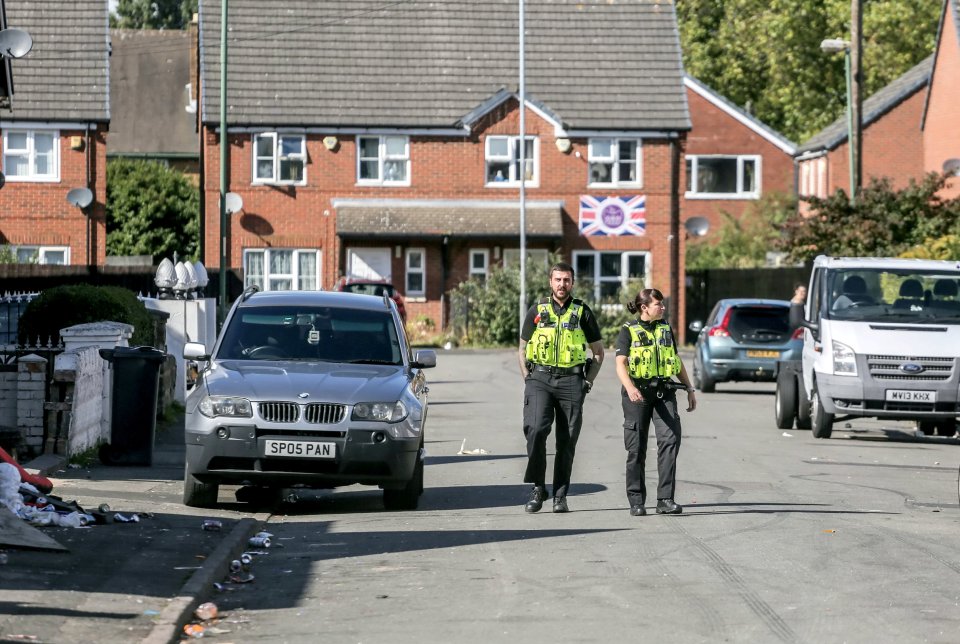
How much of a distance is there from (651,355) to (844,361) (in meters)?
7.56

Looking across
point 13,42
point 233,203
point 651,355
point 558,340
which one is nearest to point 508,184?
point 233,203

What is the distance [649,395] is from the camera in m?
12.6

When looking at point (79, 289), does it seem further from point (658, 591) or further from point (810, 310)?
point (658, 591)

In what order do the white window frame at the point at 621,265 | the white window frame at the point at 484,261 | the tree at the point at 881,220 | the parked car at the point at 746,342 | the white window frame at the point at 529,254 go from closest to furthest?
the parked car at the point at 746,342
the tree at the point at 881,220
the white window frame at the point at 529,254
the white window frame at the point at 484,261
the white window frame at the point at 621,265

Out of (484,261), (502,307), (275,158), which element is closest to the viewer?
(502,307)

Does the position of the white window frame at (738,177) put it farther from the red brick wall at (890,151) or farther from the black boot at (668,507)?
the black boot at (668,507)

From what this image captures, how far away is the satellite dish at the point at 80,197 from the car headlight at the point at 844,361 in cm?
3054

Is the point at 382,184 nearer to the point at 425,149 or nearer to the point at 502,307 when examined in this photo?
the point at 425,149

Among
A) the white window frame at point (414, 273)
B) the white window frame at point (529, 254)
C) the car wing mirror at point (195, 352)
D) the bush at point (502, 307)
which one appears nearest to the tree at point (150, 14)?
the white window frame at point (414, 273)

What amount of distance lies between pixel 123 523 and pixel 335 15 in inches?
1624

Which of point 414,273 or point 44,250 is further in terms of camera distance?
point 414,273

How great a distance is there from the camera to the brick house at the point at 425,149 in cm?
4841

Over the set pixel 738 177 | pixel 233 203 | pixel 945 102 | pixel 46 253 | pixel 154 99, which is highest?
pixel 154 99

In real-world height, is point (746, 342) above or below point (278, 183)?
below
